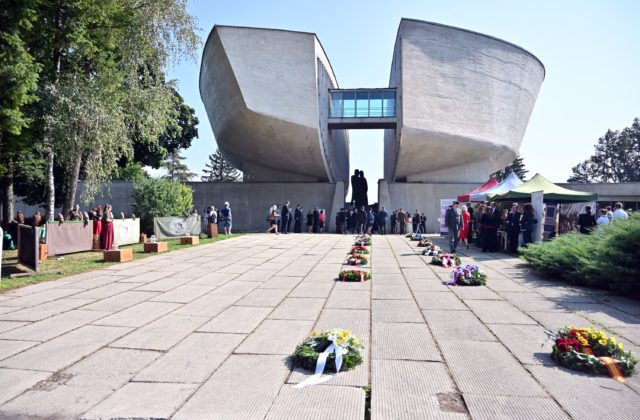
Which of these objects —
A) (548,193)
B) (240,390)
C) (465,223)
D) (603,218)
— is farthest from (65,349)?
(465,223)

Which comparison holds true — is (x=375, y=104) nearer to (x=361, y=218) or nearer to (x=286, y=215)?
(x=361, y=218)

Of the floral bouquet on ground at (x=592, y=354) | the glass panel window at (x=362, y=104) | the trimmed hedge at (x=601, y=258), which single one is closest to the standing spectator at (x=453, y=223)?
the trimmed hedge at (x=601, y=258)

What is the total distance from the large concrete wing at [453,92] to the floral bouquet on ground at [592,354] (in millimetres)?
23201

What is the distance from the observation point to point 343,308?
5.65 metres

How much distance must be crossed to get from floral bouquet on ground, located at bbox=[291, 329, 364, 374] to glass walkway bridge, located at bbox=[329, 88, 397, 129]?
2626cm

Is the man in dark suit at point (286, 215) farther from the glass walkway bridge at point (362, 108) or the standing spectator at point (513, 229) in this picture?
the standing spectator at point (513, 229)

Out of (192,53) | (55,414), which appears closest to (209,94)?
(192,53)

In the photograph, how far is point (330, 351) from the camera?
346 centimetres

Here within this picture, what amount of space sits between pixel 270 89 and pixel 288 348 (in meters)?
22.4

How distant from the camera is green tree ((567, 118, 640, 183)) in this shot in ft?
202

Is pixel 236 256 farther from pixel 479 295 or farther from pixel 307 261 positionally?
pixel 479 295

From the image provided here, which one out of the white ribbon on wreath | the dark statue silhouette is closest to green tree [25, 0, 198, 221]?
the white ribbon on wreath

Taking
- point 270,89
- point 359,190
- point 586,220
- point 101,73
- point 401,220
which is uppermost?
point 270,89

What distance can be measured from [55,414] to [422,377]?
102 inches
